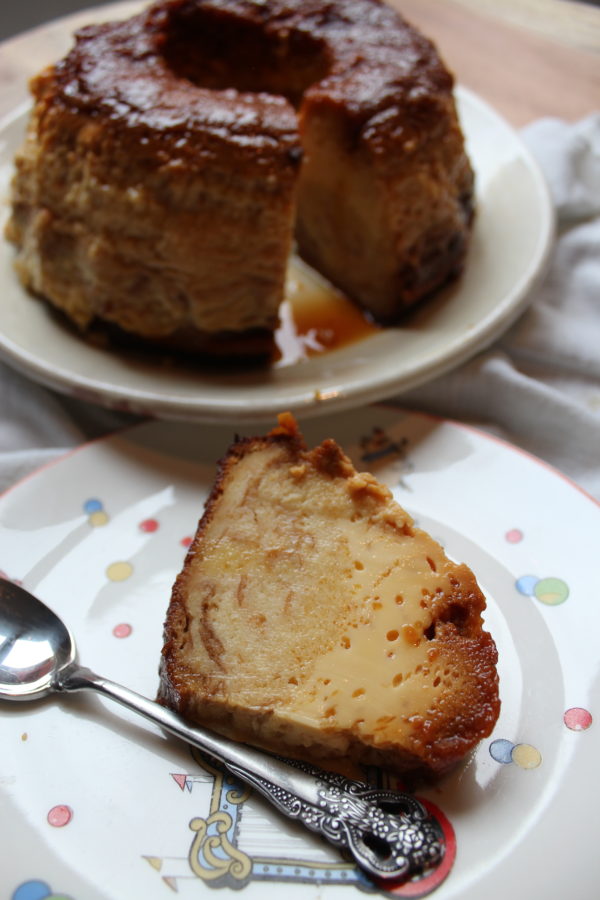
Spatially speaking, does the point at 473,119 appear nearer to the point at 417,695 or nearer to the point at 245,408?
the point at 245,408

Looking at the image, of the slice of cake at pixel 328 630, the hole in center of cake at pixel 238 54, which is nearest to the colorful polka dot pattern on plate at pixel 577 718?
the slice of cake at pixel 328 630

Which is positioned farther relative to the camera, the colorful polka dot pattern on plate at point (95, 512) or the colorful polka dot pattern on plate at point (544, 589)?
the colorful polka dot pattern on plate at point (95, 512)

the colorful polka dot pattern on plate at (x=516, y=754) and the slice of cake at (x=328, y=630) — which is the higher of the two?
the slice of cake at (x=328, y=630)

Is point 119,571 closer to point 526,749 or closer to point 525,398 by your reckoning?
point 526,749

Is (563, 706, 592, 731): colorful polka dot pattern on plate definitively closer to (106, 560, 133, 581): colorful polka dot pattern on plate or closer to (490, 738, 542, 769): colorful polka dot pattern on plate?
(490, 738, 542, 769): colorful polka dot pattern on plate

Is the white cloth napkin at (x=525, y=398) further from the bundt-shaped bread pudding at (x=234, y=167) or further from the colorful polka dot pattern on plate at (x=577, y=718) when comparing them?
the colorful polka dot pattern on plate at (x=577, y=718)

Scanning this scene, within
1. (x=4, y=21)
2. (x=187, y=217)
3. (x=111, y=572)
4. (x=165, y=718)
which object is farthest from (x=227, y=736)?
(x=4, y=21)

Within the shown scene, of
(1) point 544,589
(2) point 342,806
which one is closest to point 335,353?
(1) point 544,589
